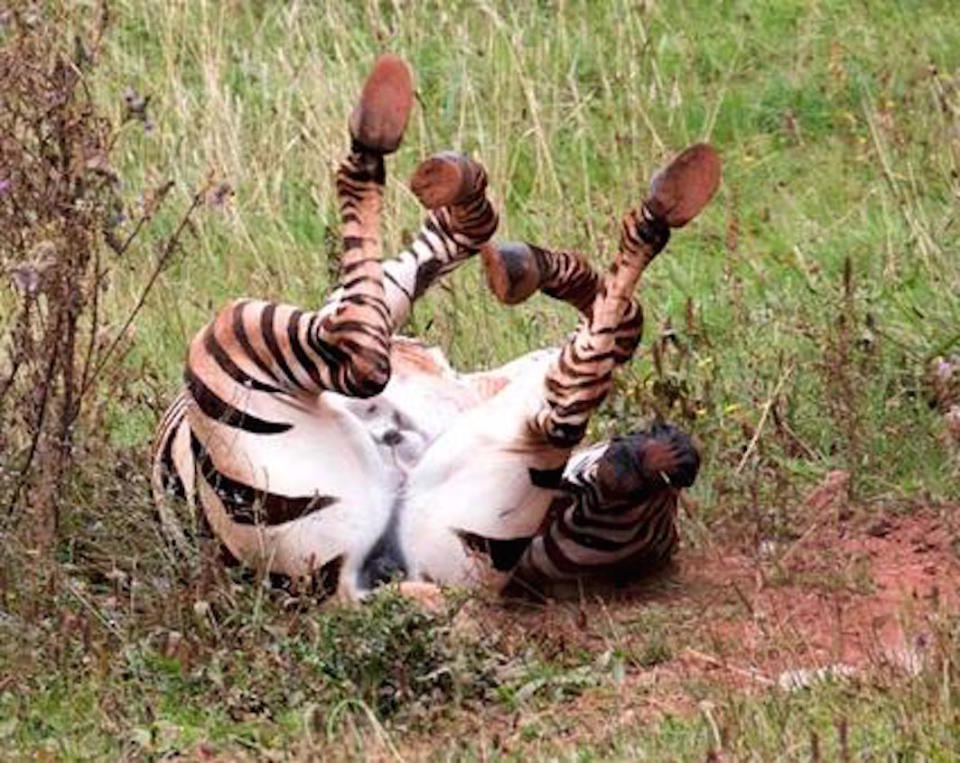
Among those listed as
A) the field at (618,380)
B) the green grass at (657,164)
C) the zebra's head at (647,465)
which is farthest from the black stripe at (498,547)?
the green grass at (657,164)

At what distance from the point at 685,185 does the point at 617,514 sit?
0.81m

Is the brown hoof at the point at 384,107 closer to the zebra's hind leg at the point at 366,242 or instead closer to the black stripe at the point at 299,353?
the zebra's hind leg at the point at 366,242

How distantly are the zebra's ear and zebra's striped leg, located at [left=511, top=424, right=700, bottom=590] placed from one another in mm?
507

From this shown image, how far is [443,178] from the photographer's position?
632 centimetres

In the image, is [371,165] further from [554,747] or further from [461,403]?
[554,747]

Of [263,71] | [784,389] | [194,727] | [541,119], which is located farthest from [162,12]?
[194,727]

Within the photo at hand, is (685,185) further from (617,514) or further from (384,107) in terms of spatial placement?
(617,514)

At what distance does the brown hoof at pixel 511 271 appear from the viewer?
6.29 meters

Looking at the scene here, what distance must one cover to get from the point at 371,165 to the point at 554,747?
1739 millimetres

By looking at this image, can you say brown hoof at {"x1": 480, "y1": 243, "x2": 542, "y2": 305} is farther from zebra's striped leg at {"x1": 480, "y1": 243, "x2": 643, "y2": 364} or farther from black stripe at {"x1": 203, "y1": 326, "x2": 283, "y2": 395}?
black stripe at {"x1": 203, "y1": 326, "x2": 283, "y2": 395}

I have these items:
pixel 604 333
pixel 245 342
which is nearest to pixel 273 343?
pixel 245 342

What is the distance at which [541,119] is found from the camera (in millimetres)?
9898

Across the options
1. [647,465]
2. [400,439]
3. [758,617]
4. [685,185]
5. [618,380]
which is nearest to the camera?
[758,617]

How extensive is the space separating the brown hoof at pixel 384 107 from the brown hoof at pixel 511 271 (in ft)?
1.07
